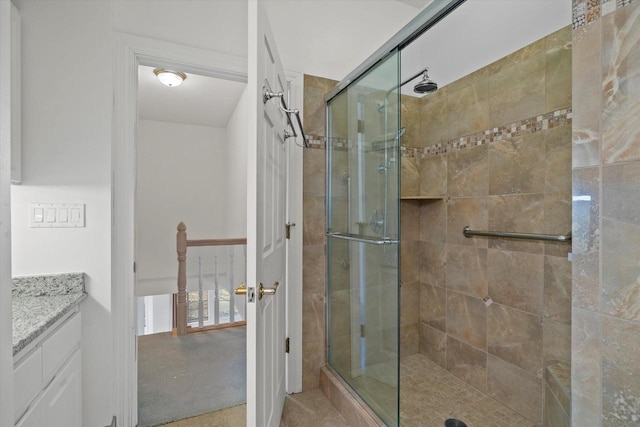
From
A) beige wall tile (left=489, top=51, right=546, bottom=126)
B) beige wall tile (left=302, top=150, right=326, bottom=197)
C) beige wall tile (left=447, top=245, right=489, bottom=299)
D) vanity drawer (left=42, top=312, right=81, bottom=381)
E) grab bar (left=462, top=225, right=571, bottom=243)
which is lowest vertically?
vanity drawer (left=42, top=312, right=81, bottom=381)

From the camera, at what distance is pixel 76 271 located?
1509 mm

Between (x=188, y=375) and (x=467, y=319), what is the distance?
2.12 metres

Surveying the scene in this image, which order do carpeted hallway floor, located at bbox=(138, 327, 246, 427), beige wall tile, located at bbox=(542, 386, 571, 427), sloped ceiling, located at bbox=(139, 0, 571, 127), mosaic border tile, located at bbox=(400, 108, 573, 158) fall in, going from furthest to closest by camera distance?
carpeted hallway floor, located at bbox=(138, 327, 246, 427) → sloped ceiling, located at bbox=(139, 0, 571, 127) → mosaic border tile, located at bbox=(400, 108, 573, 158) → beige wall tile, located at bbox=(542, 386, 571, 427)

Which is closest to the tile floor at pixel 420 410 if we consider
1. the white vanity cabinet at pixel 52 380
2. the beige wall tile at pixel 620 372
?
the white vanity cabinet at pixel 52 380

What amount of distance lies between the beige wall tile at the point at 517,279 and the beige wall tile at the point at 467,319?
17 centimetres

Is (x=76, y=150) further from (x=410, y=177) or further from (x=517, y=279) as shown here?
(x=517, y=279)

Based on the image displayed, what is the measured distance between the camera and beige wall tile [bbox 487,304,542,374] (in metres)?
1.67

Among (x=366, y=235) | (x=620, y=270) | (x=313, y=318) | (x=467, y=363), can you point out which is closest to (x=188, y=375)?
(x=313, y=318)

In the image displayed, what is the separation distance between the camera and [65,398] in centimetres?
127

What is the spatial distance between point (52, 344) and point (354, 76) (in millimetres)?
1902

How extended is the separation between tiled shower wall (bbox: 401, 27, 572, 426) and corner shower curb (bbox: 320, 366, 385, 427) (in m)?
0.82

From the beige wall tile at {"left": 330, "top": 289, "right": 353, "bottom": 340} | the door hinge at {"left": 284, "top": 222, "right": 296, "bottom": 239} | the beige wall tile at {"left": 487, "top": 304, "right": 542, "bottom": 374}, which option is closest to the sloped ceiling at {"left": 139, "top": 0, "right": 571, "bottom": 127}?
the door hinge at {"left": 284, "top": 222, "right": 296, "bottom": 239}

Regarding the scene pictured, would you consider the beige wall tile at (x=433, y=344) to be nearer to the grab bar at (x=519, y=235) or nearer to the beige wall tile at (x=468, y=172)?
the grab bar at (x=519, y=235)

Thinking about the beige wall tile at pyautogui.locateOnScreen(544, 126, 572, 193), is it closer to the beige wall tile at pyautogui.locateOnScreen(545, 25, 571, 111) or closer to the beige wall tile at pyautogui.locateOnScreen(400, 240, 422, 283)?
the beige wall tile at pyautogui.locateOnScreen(545, 25, 571, 111)
